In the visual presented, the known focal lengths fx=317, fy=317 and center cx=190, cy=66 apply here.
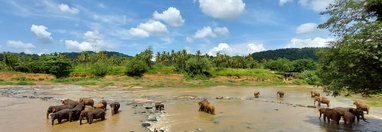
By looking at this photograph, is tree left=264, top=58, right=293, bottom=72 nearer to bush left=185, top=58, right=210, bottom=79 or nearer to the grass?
the grass

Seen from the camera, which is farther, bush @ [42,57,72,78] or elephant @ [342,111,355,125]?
bush @ [42,57,72,78]

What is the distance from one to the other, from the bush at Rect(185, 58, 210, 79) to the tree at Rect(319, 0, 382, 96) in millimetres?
75683

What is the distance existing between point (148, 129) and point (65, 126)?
494cm

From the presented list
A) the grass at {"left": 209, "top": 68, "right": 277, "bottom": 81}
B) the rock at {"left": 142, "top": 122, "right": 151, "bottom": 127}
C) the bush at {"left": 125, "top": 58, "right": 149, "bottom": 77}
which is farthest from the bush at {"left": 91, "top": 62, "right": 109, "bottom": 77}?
the rock at {"left": 142, "top": 122, "right": 151, "bottom": 127}

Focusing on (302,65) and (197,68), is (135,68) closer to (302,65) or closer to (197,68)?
(197,68)

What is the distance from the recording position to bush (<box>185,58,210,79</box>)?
302 ft

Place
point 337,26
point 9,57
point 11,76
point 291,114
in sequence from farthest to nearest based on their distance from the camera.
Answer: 1. point 9,57
2. point 11,76
3. point 291,114
4. point 337,26

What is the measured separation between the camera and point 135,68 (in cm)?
9225

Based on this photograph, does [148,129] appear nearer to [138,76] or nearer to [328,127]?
[328,127]

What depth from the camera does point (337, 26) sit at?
618 inches

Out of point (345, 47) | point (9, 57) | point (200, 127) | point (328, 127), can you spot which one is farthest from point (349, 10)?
point (9, 57)

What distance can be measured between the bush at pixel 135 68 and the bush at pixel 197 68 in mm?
13440

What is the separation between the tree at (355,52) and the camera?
12883mm

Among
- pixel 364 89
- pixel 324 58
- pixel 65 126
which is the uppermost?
pixel 324 58
